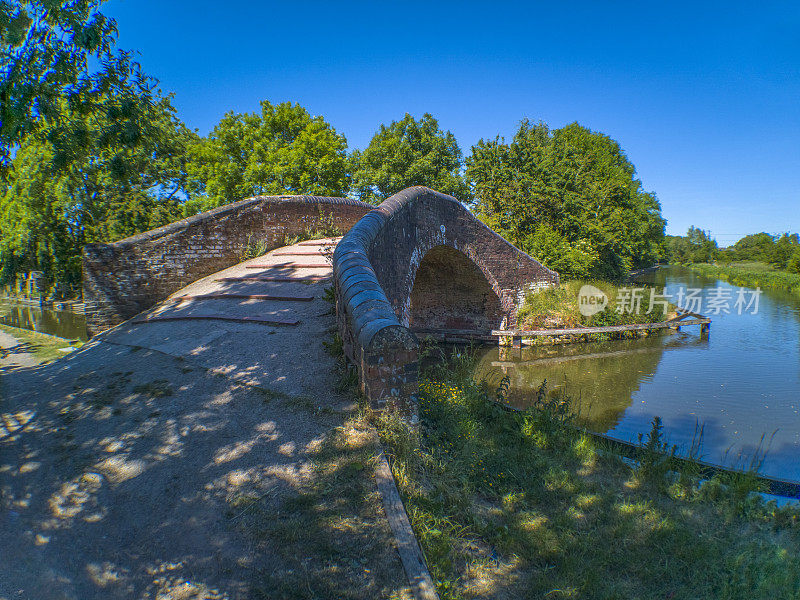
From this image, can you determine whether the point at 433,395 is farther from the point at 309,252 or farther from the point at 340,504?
the point at 309,252

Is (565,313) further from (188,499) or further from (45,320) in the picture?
(45,320)

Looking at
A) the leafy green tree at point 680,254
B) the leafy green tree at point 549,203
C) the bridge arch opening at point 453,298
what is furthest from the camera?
the leafy green tree at point 680,254

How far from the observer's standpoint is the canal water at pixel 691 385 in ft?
21.1

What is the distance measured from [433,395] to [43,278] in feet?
74.5

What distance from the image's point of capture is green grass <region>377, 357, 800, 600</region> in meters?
2.50

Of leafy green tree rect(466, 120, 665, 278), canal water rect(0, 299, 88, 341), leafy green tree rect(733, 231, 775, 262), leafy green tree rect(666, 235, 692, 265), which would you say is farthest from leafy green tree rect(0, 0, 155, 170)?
leafy green tree rect(666, 235, 692, 265)

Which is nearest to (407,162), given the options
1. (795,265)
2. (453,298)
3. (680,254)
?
(453,298)

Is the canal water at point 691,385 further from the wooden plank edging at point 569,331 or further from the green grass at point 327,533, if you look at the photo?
the green grass at point 327,533

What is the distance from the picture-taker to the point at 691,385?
914 centimetres

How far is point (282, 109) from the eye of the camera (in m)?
22.3

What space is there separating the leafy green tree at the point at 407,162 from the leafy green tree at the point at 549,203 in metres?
5.70

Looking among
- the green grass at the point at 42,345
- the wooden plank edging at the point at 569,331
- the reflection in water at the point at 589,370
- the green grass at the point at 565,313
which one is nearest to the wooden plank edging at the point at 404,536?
the reflection in water at the point at 589,370

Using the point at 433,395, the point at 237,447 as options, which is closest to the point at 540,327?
the point at 433,395

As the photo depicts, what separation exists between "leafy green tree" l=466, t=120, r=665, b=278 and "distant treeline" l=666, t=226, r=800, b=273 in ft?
92.9
